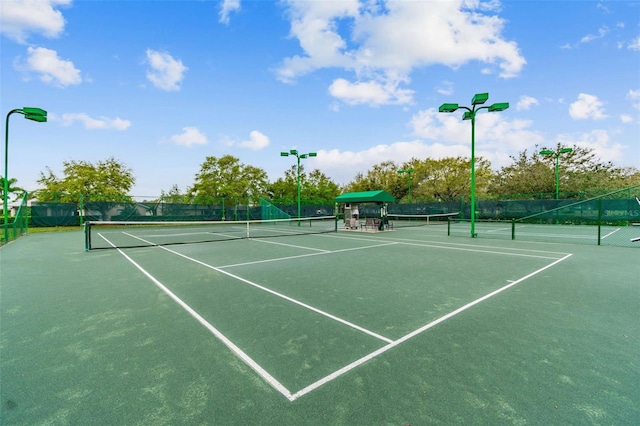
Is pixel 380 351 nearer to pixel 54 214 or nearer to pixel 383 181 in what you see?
pixel 54 214

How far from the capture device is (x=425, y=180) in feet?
145

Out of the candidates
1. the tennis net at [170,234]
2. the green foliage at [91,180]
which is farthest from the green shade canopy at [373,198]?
the green foliage at [91,180]

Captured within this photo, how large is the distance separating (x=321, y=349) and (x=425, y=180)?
44297mm

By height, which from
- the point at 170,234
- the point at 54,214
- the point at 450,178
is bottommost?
the point at 170,234

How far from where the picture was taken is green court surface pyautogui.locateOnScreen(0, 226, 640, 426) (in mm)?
2443

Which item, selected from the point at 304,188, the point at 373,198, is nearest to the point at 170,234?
the point at 373,198

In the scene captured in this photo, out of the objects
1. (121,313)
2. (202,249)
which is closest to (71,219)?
(202,249)

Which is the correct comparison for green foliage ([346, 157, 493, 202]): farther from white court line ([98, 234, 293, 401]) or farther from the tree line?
white court line ([98, 234, 293, 401])

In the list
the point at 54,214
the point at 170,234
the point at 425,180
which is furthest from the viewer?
the point at 425,180

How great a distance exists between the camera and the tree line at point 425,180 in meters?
31.7

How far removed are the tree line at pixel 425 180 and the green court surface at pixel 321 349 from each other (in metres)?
25.3

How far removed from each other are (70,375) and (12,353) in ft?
3.97

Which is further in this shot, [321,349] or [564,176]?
[564,176]

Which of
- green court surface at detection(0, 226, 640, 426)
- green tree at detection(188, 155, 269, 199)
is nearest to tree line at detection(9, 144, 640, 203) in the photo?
green tree at detection(188, 155, 269, 199)
